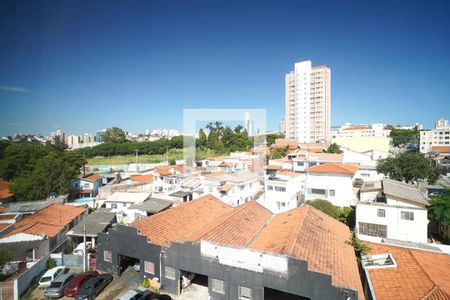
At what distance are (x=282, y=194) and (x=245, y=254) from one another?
12.8m

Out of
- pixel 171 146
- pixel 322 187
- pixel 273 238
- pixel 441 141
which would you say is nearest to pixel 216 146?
pixel 171 146

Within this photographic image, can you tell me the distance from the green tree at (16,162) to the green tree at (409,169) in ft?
140

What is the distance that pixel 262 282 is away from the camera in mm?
8984

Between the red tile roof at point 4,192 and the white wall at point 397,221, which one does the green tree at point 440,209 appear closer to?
the white wall at point 397,221

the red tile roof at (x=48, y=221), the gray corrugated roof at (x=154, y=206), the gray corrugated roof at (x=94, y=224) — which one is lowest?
the gray corrugated roof at (x=94, y=224)

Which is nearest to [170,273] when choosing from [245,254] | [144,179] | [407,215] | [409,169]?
[245,254]

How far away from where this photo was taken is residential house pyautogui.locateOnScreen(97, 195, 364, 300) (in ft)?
28.3

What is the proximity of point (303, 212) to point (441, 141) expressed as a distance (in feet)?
218

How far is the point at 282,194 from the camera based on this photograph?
70.2 feet

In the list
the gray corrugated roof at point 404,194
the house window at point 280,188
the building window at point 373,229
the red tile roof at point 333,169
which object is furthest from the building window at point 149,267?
the red tile roof at point 333,169

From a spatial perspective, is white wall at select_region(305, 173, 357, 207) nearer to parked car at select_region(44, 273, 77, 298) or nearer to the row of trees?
parked car at select_region(44, 273, 77, 298)

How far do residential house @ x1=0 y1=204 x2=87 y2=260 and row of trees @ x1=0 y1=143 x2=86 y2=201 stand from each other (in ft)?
29.5

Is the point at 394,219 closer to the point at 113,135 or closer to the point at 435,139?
the point at 435,139

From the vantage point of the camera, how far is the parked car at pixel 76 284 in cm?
1066
